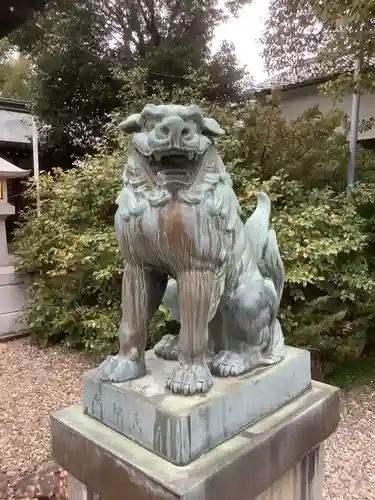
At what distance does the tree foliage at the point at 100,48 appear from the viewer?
24.1 ft

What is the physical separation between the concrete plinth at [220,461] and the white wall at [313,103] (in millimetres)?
6105

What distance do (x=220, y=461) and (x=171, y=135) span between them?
0.85 metres

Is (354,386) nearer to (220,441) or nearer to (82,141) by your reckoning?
(220,441)

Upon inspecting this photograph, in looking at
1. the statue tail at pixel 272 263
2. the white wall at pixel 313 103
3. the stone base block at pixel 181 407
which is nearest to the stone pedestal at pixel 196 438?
the stone base block at pixel 181 407

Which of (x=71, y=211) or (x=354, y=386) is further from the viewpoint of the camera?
(x=71, y=211)

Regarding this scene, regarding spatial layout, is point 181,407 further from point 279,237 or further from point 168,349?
point 279,237

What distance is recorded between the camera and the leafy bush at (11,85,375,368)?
3.36 m

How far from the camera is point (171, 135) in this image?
1.07 meters

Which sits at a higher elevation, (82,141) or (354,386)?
(82,141)

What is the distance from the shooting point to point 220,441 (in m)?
1.23

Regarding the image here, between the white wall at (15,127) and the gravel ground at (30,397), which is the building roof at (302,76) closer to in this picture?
the gravel ground at (30,397)

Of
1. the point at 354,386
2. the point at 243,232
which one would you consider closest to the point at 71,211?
the point at 354,386

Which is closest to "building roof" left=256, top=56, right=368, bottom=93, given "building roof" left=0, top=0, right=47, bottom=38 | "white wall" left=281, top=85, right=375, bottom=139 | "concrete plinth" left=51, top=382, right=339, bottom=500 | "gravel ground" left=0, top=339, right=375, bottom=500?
"white wall" left=281, top=85, right=375, bottom=139

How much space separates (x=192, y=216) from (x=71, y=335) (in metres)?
3.69
